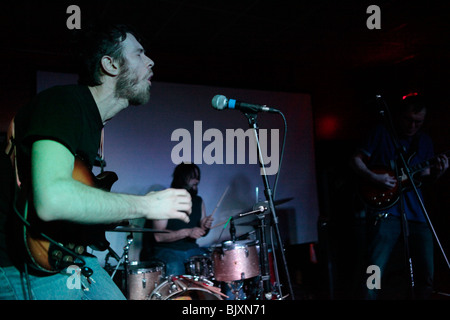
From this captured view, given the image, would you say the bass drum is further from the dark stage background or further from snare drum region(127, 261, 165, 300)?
the dark stage background

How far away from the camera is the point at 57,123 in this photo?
1028mm

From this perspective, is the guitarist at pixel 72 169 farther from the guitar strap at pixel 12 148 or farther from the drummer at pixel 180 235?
the drummer at pixel 180 235

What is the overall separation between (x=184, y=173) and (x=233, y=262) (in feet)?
4.64

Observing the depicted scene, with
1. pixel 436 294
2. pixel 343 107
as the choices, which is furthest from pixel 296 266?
pixel 343 107

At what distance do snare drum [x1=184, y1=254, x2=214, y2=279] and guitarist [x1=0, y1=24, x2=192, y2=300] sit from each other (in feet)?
6.13

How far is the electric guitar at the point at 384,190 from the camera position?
3.10 metres

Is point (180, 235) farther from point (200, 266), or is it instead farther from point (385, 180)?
point (385, 180)

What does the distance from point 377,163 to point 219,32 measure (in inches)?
103

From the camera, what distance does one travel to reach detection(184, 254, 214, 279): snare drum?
329 centimetres

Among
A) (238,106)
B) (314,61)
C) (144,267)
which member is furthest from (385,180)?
(314,61)

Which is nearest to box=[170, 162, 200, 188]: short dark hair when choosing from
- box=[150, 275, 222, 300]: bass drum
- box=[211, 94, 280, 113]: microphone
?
box=[150, 275, 222, 300]: bass drum

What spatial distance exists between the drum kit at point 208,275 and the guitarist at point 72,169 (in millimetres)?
1417

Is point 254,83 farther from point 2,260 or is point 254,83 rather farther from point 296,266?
point 2,260

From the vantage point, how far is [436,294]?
3801mm
